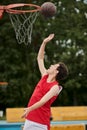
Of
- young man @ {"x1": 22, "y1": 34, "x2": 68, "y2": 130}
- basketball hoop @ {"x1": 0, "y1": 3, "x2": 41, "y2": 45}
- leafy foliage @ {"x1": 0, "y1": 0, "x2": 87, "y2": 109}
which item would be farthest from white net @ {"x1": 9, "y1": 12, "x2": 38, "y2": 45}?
leafy foliage @ {"x1": 0, "y1": 0, "x2": 87, "y2": 109}

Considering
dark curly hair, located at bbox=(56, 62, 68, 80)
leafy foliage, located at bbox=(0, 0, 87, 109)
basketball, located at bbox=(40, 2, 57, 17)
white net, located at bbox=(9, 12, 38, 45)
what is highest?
dark curly hair, located at bbox=(56, 62, 68, 80)

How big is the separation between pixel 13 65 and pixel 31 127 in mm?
23016

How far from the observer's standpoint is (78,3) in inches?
1216

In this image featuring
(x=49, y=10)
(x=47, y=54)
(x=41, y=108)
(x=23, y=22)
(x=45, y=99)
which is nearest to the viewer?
(x=45, y=99)

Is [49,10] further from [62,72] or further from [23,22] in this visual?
[23,22]

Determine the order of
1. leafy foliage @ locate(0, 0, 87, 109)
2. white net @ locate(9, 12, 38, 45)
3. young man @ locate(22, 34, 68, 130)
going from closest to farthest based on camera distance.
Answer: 1. young man @ locate(22, 34, 68, 130)
2. white net @ locate(9, 12, 38, 45)
3. leafy foliage @ locate(0, 0, 87, 109)

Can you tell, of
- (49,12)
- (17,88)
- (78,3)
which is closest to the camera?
(49,12)

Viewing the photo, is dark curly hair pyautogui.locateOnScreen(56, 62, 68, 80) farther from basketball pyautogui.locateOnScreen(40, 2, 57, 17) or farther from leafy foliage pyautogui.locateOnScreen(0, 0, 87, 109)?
leafy foliage pyautogui.locateOnScreen(0, 0, 87, 109)

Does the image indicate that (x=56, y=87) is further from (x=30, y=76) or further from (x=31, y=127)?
(x=30, y=76)

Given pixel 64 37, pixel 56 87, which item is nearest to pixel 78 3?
pixel 64 37

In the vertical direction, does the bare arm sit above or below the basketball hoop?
above

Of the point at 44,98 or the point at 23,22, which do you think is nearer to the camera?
the point at 44,98

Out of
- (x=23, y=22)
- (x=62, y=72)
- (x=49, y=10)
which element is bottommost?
(x=23, y=22)

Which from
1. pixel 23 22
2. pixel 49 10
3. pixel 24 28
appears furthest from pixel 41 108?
pixel 23 22
